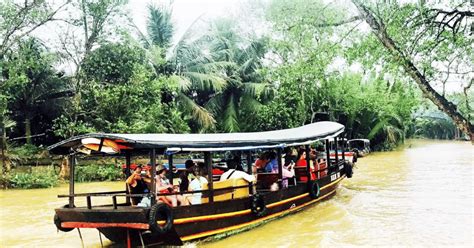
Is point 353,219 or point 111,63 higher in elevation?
point 111,63

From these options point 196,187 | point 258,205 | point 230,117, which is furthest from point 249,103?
point 196,187

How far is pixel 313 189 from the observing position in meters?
10.5

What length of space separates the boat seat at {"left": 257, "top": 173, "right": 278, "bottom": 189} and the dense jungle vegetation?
2.23 m

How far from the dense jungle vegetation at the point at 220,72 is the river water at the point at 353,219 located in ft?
7.15

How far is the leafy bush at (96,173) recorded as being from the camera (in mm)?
15758

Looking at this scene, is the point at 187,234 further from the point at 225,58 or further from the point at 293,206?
the point at 225,58

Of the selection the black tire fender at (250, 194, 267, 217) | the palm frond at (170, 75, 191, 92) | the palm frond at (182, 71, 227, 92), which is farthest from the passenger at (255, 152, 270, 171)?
the palm frond at (182, 71, 227, 92)

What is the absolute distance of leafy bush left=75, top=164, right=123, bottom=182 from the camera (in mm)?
15758

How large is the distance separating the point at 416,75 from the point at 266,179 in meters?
4.58

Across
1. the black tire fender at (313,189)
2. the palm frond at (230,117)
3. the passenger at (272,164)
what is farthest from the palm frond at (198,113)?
the passenger at (272,164)

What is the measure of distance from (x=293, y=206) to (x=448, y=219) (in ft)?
9.76

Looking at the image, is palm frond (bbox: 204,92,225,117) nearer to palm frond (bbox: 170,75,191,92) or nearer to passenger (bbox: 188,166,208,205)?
palm frond (bbox: 170,75,191,92)

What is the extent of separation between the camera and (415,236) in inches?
325

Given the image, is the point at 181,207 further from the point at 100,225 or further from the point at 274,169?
the point at 274,169
